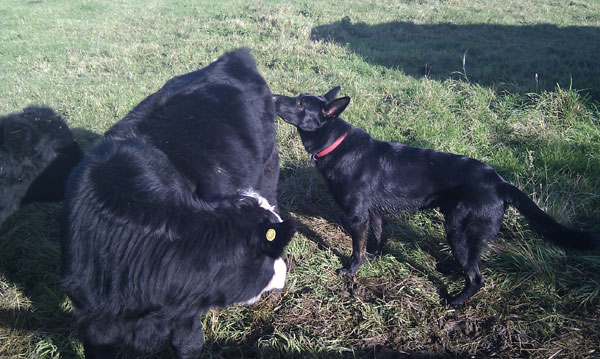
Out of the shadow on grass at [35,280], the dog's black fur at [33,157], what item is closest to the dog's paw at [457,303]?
the shadow on grass at [35,280]

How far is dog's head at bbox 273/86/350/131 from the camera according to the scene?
364 cm

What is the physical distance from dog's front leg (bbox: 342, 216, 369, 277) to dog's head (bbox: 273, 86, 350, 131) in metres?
0.97

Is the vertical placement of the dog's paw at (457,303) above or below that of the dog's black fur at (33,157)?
below

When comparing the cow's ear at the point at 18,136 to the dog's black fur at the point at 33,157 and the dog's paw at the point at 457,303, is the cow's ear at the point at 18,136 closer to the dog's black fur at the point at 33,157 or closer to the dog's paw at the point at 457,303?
the dog's black fur at the point at 33,157

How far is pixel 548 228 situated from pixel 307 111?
2.23 metres

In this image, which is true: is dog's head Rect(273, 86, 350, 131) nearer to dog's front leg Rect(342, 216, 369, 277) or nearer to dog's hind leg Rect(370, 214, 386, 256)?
dog's front leg Rect(342, 216, 369, 277)

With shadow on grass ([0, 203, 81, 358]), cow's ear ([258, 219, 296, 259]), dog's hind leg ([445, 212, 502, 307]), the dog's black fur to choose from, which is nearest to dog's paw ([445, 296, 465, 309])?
dog's hind leg ([445, 212, 502, 307])

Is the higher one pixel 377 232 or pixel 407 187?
pixel 407 187

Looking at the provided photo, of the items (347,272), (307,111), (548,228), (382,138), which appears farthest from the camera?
(382,138)

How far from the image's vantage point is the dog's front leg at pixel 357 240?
3.47 meters

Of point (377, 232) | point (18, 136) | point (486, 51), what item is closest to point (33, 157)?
point (18, 136)

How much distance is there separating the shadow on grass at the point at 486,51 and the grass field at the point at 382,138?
0.06 m

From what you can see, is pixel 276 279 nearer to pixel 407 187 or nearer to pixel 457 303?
pixel 407 187

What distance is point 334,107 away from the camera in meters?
3.60
